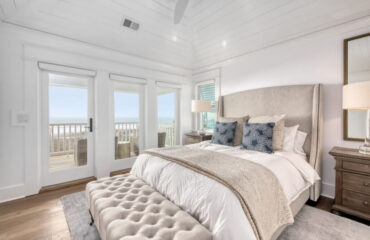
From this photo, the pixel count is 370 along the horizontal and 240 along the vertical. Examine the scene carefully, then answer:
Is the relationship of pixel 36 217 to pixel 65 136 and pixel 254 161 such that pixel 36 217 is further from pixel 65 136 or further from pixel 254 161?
pixel 254 161

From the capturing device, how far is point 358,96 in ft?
6.09

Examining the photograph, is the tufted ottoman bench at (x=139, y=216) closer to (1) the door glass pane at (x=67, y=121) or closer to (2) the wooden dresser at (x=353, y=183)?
(1) the door glass pane at (x=67, y=121)

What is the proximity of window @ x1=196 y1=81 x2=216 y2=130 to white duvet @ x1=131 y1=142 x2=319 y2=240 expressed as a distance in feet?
6.95

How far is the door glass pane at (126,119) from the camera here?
11.9 feet

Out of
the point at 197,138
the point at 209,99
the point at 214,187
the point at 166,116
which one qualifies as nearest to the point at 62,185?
the point at 166,116

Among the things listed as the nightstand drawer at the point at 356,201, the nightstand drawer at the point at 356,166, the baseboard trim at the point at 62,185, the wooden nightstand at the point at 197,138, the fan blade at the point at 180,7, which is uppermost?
the fan blade at the point at 180,7

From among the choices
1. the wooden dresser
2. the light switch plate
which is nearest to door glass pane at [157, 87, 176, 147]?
the light switch plate

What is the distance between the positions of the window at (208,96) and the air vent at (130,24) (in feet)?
6.96

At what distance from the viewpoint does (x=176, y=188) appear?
1.50 metres

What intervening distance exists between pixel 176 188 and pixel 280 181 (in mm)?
1017

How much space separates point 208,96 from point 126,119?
6.99 feet

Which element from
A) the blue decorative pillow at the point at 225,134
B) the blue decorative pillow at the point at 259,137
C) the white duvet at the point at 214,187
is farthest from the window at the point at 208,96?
the white duvet at the point at 214,187

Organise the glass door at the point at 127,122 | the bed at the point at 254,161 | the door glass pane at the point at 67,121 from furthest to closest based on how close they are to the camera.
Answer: the glass door at the point at 127,122 < the door glass pane at the point at 67,121 < the bed at the point at 254,161

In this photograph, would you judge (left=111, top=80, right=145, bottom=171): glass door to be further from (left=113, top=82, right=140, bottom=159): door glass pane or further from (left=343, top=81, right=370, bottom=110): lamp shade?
(left=343, top=81, right=370, bottom=110): lamp shade
